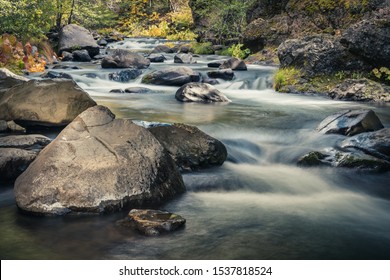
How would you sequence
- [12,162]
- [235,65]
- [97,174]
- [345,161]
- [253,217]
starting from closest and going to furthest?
[97,174]
[253,217]
[12,162]
[345,161]
[235,65]

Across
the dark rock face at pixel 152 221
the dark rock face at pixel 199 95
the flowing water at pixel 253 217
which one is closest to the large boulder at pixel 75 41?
the dark rock face at pixel 199 95

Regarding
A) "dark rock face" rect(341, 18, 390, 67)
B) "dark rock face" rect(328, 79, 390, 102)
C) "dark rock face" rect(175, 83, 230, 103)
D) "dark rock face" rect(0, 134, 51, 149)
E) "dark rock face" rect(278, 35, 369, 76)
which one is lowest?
"dark rock face" rect(0, 134, 51, 149)

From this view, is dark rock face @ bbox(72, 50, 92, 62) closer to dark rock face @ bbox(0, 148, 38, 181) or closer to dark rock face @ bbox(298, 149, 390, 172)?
dark rock face @ bbox(0, 148, 38, 181)

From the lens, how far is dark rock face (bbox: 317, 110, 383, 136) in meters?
7.81

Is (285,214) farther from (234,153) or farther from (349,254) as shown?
(234,153)

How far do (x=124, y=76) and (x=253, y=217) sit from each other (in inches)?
495

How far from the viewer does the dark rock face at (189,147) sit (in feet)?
20.5

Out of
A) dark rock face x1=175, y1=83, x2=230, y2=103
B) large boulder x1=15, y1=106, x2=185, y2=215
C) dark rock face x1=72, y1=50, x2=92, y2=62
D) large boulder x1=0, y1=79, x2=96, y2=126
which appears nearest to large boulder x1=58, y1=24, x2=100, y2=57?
dark rock face x1=72, y1=50, x2=92, y2=62

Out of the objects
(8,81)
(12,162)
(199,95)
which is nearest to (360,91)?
(199,95)

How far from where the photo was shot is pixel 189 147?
6.37 metres

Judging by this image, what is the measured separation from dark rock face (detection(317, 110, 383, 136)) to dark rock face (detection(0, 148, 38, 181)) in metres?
5.30

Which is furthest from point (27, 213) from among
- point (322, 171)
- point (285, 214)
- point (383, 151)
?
point (383, 151)

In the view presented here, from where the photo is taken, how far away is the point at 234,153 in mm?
7375

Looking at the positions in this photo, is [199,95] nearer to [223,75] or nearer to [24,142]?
[223,75]
